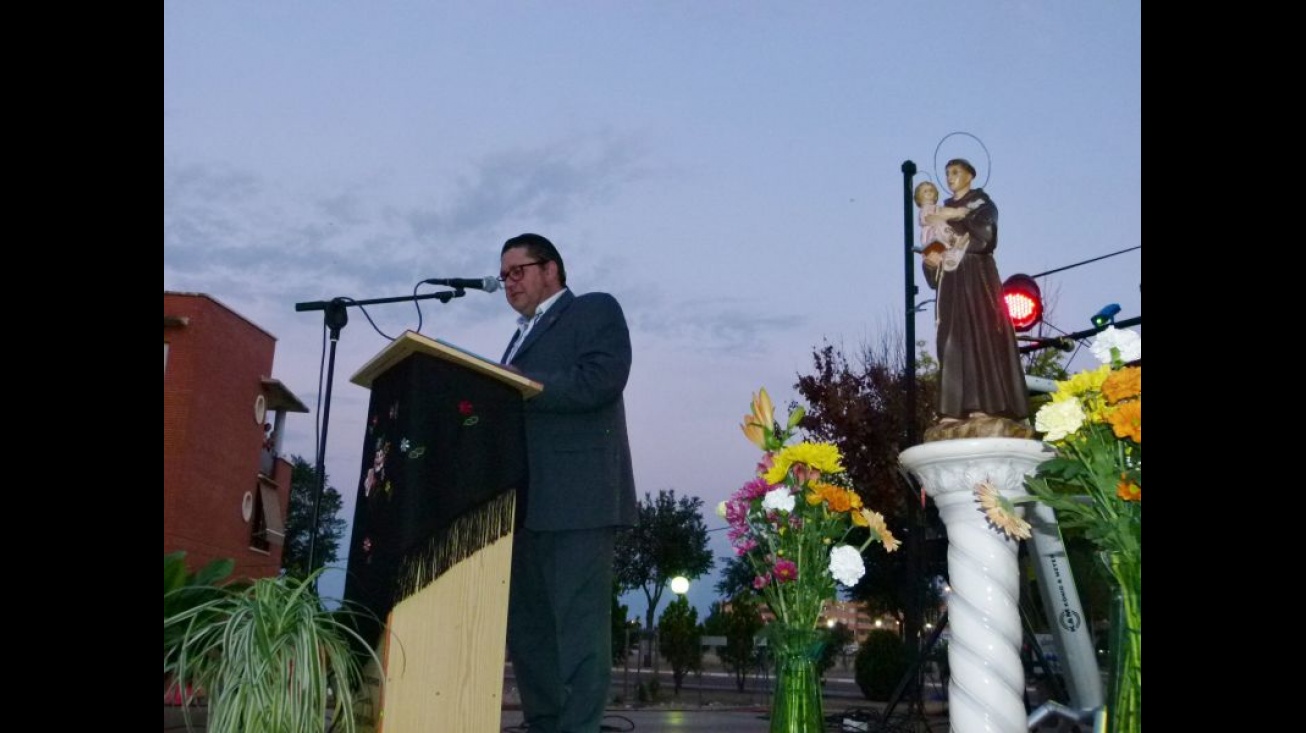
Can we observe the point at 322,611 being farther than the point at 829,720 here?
No

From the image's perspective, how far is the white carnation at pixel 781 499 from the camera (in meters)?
3.01

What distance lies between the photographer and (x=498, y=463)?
249 cm

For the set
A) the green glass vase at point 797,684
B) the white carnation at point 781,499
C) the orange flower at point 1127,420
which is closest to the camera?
the orange flower at point 1127,420

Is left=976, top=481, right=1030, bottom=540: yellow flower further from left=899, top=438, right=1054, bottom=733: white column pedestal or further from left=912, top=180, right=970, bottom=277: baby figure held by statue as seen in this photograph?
left=912, top=180, right=970, bottom=277: baby figure held by statue

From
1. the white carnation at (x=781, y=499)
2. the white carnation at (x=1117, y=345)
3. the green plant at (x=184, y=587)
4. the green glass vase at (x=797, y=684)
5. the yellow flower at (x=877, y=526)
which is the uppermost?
the white carnation at (x=1117, y=345)

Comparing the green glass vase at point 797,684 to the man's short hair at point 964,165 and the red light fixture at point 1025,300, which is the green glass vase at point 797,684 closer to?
the man's short hair at point 964,165

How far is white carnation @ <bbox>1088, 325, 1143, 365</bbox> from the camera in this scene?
2.17m

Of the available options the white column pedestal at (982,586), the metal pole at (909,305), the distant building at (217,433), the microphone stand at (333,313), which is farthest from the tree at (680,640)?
the white column pedestal at (982,586)

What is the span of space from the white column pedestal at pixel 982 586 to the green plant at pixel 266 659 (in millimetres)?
1432

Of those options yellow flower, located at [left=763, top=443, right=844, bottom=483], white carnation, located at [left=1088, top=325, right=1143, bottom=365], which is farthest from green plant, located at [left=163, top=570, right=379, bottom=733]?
white carnation, located at [left=1088, top=325, right=1143, bottom=365]
